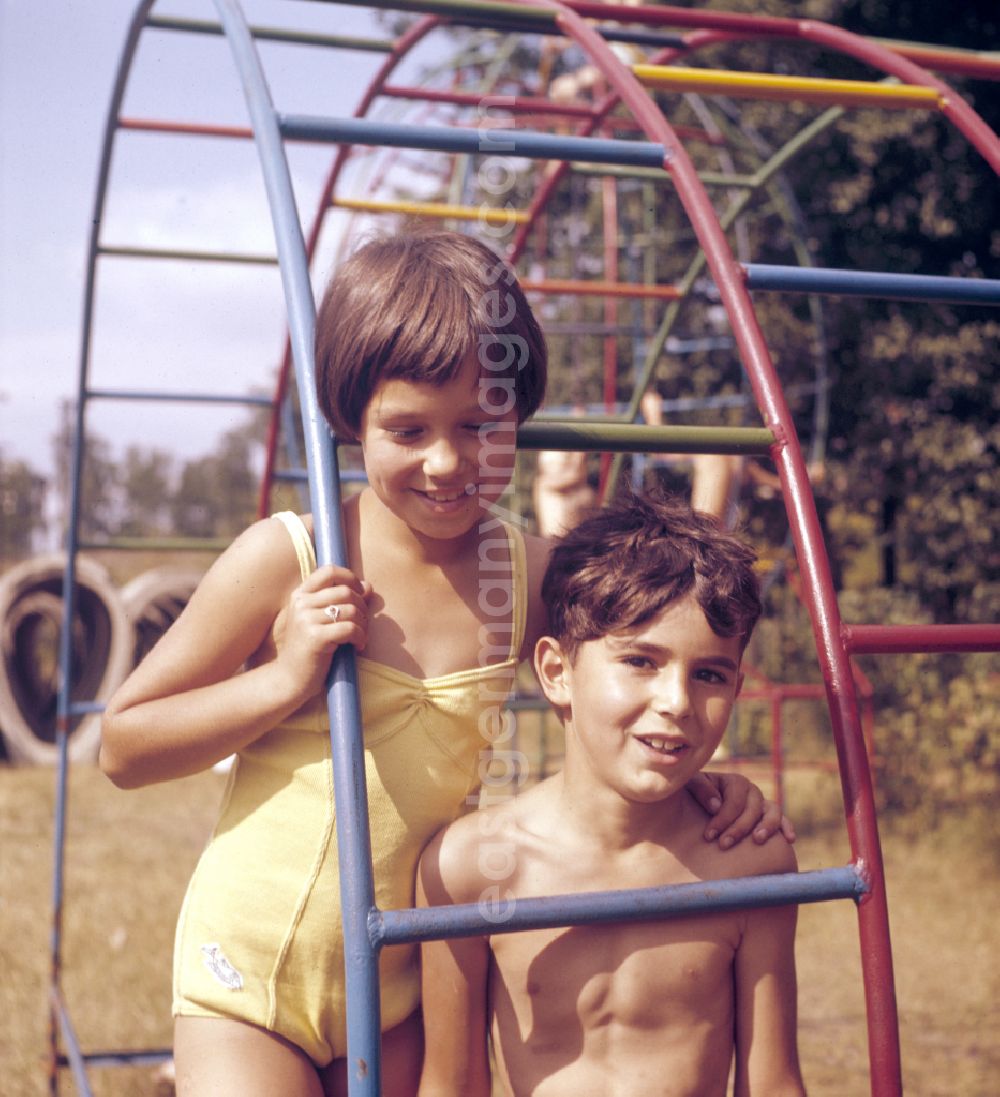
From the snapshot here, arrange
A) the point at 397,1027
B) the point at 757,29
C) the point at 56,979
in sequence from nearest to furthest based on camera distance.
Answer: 1. the point at 397,1027
2. the point at 757,29
3. the point at 56,979

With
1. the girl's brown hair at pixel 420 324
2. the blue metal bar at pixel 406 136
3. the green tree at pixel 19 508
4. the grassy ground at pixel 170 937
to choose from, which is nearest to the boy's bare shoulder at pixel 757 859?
the girl's brown hair at pixel 420 324

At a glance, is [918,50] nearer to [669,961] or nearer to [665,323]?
[665,323]

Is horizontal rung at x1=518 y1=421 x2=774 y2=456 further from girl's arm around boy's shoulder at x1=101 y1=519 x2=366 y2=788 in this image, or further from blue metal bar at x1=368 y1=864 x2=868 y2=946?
blue metal bar at x1=368 y1=864 x2=868 y2=946

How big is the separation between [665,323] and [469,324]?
1931 mm

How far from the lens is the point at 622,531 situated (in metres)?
1.50

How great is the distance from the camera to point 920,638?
1.42 meters

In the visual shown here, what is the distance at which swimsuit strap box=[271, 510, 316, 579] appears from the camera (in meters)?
1.42

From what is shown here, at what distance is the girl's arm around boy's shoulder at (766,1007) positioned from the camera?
143 cm

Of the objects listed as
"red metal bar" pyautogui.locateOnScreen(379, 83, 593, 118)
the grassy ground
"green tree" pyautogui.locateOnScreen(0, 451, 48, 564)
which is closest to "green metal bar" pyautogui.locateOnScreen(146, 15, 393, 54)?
"red metal bar" pyautogui.locateOnScreen(379, 83, 593, 118)

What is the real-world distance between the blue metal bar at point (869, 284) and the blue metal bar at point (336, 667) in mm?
591

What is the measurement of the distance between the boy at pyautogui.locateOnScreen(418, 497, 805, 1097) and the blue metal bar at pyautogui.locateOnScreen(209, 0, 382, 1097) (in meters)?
0.25

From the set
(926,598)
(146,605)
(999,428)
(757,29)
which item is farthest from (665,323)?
(146,605)

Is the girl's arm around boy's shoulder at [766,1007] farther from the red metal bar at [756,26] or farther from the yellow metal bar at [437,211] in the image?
the yellow metal bar at [437,211]

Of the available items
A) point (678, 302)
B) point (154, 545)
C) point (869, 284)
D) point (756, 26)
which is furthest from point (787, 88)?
point (154, 545)
